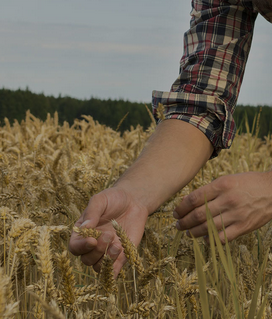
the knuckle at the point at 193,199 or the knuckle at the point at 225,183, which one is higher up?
the knuckle at the point at 225,183

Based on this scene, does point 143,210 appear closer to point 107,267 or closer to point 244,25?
point 107,267

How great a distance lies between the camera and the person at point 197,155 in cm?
97

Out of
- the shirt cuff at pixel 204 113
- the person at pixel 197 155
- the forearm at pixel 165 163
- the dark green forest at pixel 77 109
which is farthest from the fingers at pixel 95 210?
the dark green forest at pixel 77 109

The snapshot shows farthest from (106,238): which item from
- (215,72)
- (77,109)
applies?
(77,109)

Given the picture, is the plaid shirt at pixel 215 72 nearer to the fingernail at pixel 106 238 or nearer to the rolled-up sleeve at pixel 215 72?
the rolled-up sleeve at pixel 215 72

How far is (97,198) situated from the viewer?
35.2 inches

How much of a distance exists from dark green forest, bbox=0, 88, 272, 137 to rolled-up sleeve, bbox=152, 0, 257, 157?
8.06 metres

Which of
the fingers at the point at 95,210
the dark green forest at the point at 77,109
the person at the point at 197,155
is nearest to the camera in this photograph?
the fingers at the point at 95,210

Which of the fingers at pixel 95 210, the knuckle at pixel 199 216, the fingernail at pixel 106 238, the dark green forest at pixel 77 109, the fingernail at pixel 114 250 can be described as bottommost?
the fingernail at pixel 114 250

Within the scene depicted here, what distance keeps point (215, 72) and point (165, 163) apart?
43 cm

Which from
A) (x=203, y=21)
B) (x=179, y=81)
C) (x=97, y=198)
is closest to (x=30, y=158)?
(x=179, y=81)

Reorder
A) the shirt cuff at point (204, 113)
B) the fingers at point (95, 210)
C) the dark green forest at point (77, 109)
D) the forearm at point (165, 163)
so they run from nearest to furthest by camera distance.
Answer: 1. the fingers at point (95, 210)
2. the forearm at point (165, 163)
3. the shirt cuff at point (204, 113)
4. the dark green forest at point (77, 109)

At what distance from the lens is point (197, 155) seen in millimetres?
1286

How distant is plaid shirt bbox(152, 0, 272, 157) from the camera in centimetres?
139
